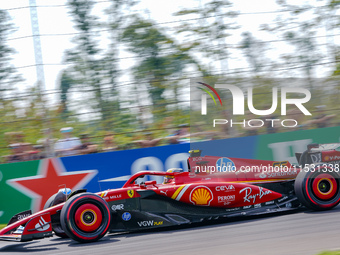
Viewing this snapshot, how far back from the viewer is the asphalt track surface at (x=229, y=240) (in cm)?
465

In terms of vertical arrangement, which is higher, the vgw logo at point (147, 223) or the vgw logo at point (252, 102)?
the vgw logo at point (252, 102)

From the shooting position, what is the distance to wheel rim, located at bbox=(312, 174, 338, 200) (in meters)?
6.50

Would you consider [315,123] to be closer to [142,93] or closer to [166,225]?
[142,93]

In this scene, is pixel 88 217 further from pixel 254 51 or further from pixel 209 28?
pixel 254 51

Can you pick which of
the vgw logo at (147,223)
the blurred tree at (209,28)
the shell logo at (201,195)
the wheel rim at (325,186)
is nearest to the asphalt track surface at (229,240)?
the vgw logo at (147,223)

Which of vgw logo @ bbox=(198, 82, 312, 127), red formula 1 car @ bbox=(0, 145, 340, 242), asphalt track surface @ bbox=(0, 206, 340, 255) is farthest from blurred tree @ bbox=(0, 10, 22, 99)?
asphalt track surface @ bbox=(0, 206, 340, 255)

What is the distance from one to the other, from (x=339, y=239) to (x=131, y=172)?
4832 millimetres

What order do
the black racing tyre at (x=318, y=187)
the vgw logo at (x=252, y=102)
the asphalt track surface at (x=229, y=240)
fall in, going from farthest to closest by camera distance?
1. the vgw logo at (x=252, y=102)
2. the black racing tyre at (x=318, y=187)
3. the asphalt track surface at (x=229, y=240)

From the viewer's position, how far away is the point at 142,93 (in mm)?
9703

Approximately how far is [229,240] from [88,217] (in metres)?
1.82

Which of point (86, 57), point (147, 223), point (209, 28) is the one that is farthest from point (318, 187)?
point (86, 57)

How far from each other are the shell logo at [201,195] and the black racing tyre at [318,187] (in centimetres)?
131

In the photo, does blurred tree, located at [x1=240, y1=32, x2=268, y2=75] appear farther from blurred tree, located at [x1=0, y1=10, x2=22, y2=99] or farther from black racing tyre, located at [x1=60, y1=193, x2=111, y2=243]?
black racing tyre, located at [x1=60, y1=193, x2=111, y2=243]

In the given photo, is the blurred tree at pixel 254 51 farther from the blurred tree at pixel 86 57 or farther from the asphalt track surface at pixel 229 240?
the asphalt track surface at pixel 229 240
